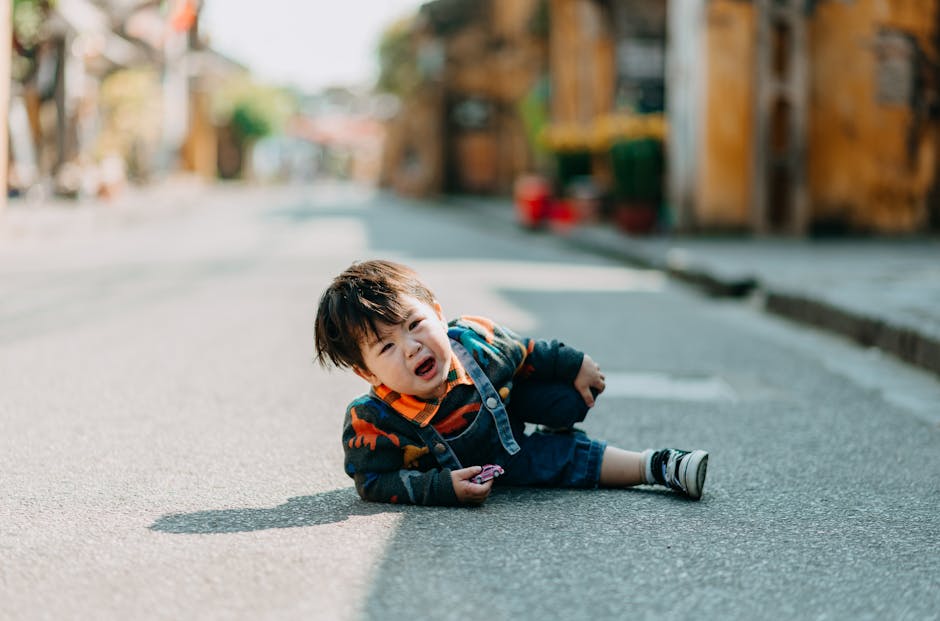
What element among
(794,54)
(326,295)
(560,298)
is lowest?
(560,298)

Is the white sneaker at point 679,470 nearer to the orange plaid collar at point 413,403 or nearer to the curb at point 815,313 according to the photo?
the orange plaid collar at point 413,403

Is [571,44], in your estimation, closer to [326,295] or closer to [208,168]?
[326,295]

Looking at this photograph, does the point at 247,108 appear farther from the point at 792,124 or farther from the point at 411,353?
the point at 411,353

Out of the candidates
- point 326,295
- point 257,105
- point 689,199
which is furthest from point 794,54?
point 257,105

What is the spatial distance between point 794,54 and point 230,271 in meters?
6.46

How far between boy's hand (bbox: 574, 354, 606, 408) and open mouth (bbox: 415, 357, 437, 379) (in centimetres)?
49

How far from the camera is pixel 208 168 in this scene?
163 ft

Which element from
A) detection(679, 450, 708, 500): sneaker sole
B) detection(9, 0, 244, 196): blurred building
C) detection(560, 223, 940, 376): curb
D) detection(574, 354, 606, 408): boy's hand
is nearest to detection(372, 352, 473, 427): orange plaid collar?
detection(574, 354, 606, 408): boy's hand

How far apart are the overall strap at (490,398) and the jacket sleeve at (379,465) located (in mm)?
211

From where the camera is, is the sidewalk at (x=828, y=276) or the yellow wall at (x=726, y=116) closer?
the sidewalk at (x=828, y=276)

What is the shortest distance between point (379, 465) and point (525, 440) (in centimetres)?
A: 48

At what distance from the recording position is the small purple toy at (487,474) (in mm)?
3178

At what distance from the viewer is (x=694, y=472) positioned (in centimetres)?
324

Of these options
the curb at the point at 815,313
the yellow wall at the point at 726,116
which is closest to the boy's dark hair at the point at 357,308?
the curb at the point at 815,313
